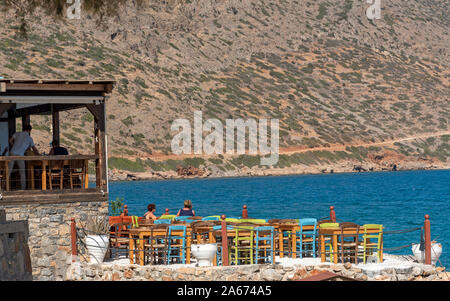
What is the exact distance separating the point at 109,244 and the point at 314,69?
79.5 metres

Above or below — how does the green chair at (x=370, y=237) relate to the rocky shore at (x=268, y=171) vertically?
above

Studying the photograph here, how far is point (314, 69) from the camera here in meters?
93.6

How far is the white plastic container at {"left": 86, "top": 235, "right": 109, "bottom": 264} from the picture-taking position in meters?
15.0

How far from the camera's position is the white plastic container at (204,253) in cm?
1409

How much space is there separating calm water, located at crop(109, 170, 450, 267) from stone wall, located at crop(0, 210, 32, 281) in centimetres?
1455

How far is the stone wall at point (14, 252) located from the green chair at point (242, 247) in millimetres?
3519

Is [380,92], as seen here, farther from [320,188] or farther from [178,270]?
[178,270]

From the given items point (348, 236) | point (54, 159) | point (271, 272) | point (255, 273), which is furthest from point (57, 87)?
point (348, 236)

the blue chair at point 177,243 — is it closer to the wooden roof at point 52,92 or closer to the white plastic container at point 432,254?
the wooden roof at point 52,92

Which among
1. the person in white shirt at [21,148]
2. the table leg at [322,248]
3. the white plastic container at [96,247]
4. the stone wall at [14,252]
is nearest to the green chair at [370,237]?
the table leg at [322,248]

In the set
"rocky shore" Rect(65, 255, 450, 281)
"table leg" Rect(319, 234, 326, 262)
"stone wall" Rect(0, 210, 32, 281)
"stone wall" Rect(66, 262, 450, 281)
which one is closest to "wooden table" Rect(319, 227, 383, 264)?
"table leg" Rect(319, 234, 326, 262)

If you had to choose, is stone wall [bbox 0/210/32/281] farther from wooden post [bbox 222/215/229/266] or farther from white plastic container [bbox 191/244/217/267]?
wooden post [bbox 222/215/229/266]

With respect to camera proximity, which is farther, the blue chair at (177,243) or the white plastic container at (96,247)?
the white plastic container at (96,247)

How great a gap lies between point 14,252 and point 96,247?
1.92 meters
